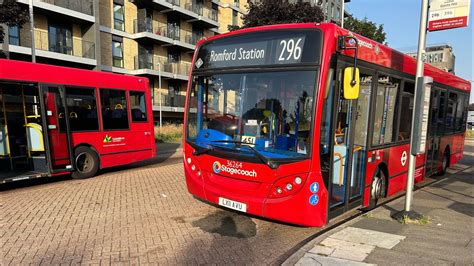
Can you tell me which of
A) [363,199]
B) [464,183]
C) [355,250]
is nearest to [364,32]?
[464,183]

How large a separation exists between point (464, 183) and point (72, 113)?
11.0 meters

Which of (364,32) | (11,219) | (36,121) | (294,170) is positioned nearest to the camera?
(294,170)

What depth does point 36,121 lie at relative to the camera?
8.51 meters

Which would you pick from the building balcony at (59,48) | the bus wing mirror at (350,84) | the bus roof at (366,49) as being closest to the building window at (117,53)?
the building balcony at (59,48)

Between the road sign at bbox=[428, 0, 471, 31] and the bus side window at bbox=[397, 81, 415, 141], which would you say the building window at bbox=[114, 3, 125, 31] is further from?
the road sign at bbox=[428, 0, 471, 31]

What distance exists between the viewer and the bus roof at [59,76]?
7.59 metres

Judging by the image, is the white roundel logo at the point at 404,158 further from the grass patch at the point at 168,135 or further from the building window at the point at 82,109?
the grass patch at the point at 168,135

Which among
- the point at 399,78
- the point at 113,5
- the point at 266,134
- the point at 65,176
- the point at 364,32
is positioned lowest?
the point at 65,176

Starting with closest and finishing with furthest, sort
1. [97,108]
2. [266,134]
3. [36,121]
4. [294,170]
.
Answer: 1. [294,170]
2. [266,134]
3. [36,121]
4. [97,108]

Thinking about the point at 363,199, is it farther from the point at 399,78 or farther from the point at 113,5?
the point at 113,5

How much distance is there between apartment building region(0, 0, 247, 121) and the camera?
21734 millimetres

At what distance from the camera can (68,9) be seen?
73.8ft

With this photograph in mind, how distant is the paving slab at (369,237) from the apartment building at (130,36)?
18115 mm

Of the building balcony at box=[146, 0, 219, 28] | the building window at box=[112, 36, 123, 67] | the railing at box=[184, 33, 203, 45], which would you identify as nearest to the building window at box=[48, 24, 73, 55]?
the building window at box=[112, 36, 123, 67]
